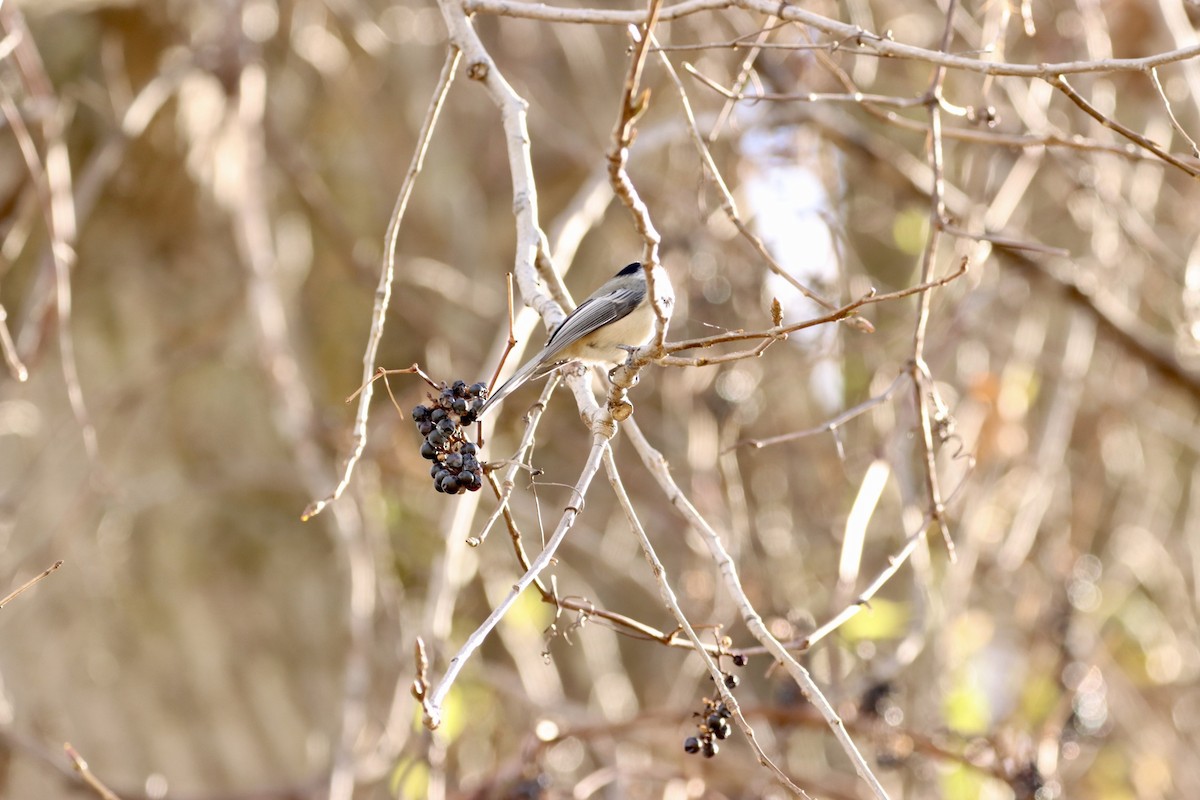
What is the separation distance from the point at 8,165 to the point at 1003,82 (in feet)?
11.0

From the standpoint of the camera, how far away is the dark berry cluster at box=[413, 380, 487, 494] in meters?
1.75

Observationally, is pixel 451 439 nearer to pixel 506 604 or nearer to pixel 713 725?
pixel 506 604

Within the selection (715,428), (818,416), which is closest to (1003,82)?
(715,428)

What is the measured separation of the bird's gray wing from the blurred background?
0.47 meters

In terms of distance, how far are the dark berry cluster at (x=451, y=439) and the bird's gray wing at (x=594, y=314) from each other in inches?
9.6

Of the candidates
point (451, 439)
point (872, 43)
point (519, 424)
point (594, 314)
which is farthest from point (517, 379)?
point (519, 424)

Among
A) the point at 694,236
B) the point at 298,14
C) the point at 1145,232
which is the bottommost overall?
the point at 1145,232

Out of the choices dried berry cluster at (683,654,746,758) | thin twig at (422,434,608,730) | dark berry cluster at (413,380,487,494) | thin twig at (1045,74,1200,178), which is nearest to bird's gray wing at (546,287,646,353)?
dark berry cluster at (413,380,487,494)

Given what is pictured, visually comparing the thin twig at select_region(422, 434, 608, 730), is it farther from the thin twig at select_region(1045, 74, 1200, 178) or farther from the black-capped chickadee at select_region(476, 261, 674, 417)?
the thin twig at select_region(1045, 74, 1200, 178)

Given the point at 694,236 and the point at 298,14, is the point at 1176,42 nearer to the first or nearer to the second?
the point at 694,236

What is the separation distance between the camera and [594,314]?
8.00 ft

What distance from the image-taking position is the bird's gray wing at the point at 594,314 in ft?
7.18

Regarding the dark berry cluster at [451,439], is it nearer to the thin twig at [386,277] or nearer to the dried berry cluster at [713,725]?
the thin twig at [386,277]

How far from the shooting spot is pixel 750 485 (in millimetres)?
5348
